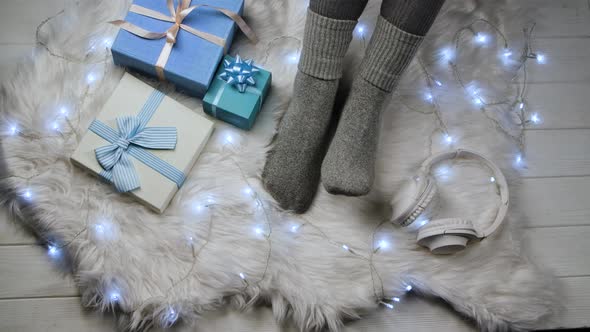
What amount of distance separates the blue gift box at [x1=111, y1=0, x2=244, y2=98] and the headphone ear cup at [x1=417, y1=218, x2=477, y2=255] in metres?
0.47

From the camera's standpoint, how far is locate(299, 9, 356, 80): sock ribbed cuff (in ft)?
2.50

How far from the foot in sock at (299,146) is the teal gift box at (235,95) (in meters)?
0.07

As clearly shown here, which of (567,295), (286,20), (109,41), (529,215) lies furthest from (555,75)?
(109,41)

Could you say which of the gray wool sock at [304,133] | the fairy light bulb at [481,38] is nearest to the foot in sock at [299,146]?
the gray wool sock at [304,133]

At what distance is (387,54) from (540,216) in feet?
1.51

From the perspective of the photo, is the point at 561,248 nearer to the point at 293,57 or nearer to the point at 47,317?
the point at 293,57

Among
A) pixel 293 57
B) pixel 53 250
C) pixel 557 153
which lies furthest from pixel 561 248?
pixel 53 250

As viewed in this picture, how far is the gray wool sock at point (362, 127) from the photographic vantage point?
2.58 feet

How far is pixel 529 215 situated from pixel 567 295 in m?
0.16

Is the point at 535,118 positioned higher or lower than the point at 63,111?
higher

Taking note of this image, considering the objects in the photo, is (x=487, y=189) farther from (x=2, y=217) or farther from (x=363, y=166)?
(x=2, y=217)

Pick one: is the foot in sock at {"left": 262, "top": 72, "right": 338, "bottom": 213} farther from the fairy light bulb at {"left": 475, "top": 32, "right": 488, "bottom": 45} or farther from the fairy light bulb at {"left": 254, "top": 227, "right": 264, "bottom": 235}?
the fairy light bulb at {"left": 475, "top": 32, "right": 488, "bottom": 45}

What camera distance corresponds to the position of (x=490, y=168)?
866 millimetres

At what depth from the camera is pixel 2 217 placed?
2.72ft
